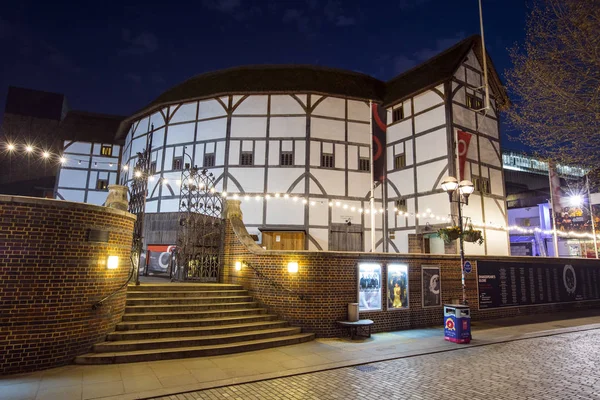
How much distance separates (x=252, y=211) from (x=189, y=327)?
1066 cm

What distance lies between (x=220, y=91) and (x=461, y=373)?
17.5 m

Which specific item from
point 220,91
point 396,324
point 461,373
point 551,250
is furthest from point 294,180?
point 551,250

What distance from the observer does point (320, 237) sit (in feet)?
59.3

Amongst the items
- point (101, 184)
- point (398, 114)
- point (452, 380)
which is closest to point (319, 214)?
point (398, 114)

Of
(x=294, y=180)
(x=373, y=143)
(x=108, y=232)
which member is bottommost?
(x=108, y=232)

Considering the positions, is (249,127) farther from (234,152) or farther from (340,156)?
(340,156)

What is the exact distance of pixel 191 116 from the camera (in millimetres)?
20047

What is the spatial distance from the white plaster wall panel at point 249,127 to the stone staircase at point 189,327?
10.8 meters

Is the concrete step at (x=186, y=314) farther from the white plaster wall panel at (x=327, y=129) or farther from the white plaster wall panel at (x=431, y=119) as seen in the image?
the white plaster wall panel at (x=431, y=119)

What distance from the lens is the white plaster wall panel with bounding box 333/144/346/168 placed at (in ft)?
62.4

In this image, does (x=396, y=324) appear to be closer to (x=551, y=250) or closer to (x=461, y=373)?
(x=461, y=373)

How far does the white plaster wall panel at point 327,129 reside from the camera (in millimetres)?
18906

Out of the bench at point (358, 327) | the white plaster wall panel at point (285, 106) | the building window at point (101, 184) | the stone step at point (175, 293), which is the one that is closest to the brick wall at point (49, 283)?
the stone step at point (175, 293)

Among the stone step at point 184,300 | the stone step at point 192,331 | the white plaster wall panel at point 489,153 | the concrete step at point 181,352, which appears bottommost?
the concrete step at point 181,352
